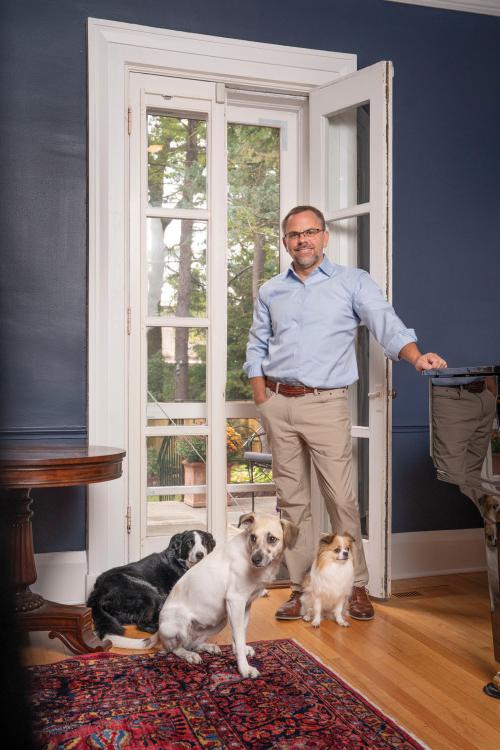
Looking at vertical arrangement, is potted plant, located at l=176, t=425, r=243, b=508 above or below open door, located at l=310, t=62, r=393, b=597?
below

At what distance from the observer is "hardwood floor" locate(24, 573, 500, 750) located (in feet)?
7.02

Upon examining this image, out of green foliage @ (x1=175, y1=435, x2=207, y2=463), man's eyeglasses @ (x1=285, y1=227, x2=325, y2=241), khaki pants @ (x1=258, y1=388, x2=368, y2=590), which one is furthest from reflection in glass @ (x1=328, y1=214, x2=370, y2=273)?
green foliage @ (x1=175, y1=435, x2=207, y2=463)

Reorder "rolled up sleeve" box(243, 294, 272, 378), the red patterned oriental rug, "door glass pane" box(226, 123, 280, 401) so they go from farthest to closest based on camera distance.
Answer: "door glass pane" box(226, 123, 280, 401)
"rolled up sleeve" box(243, 294, 272, 378)
the red patterned oriental rug

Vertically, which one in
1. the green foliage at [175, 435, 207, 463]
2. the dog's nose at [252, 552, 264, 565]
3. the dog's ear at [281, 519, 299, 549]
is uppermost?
the green foliage at [175, 435, 207, 463]

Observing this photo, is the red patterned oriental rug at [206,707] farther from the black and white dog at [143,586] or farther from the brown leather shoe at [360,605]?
the brown leather shoe at [360,605]

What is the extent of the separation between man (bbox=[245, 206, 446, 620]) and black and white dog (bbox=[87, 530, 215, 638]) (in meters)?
0.51

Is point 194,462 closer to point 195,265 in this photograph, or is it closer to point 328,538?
point 328,538

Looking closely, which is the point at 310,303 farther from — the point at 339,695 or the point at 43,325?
the point at 339,695

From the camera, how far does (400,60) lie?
4016 mm

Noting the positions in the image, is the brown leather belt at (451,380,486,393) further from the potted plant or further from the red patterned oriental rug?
the potted plant

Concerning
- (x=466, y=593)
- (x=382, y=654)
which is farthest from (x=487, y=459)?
(x=466, y=593)

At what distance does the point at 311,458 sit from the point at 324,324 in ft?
2.15

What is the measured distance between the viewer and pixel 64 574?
3.46 meters

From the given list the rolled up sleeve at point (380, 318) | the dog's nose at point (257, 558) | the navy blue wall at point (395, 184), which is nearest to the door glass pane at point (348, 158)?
the navy blue wall at point (395, 184)
